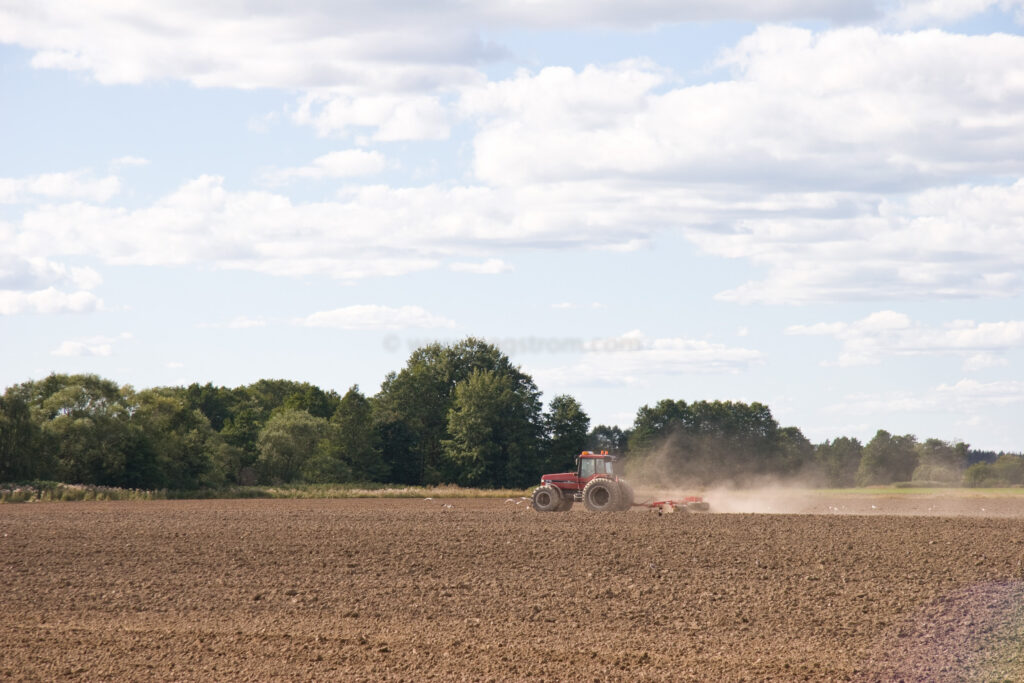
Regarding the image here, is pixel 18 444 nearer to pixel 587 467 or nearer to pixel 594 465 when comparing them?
pixel 587 467

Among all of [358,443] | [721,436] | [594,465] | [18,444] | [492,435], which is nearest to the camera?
[594,465]

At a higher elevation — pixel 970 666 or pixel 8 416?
pixel 8 416

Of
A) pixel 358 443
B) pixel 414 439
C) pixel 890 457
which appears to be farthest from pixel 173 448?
pixel 890 457

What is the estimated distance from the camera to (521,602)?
20.1m

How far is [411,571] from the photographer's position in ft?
78.9

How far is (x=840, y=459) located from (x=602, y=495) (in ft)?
305

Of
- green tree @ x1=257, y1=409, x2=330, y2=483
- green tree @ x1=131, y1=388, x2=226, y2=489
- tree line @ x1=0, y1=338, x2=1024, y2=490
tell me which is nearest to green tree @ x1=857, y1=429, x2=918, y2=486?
tree line @ x1=0, y1=338, x2=1024, y2=490

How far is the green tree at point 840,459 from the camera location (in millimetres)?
111000

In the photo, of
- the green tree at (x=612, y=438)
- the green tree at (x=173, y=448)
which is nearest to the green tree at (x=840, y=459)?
the green tree at (x=612, y=438)

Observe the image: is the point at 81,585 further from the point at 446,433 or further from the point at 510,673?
the point at 446,433

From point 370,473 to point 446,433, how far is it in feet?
32.2

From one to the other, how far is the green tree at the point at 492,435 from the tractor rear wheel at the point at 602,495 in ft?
167

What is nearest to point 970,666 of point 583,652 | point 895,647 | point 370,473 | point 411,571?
point 895,647

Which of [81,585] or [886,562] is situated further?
[886,562]
